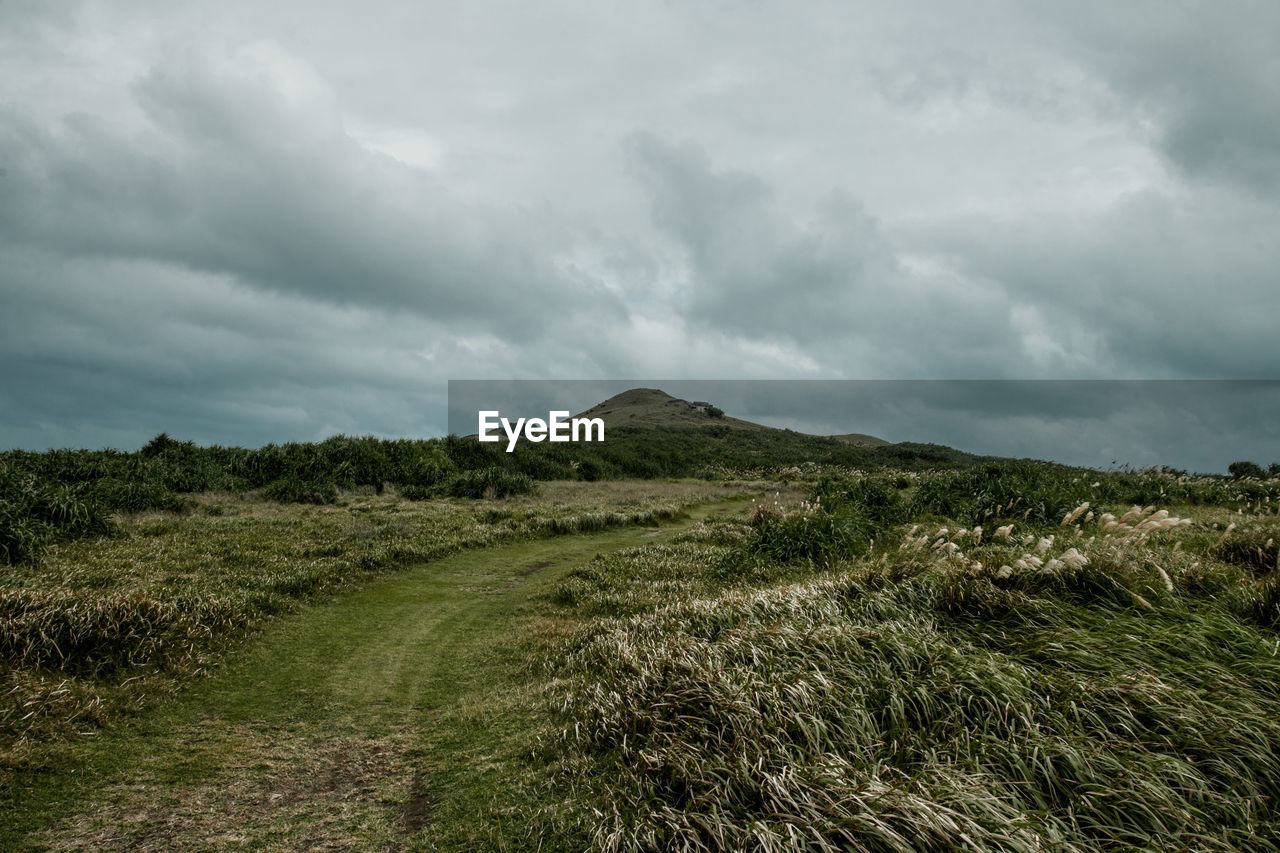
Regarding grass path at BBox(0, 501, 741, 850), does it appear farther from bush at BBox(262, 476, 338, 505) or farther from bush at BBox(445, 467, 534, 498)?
bush at BBox(445, 467, 534, 498)

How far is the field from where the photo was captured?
3291mm

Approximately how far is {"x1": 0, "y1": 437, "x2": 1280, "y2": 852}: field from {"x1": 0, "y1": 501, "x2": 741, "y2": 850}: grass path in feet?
0.09

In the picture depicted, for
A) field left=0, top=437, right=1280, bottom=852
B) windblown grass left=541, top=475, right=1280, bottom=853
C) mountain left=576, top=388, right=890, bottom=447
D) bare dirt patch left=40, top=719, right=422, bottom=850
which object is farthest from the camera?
mountain left=576, top=388, right=890, bottom=447

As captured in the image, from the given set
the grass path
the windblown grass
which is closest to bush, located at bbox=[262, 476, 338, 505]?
the grass path

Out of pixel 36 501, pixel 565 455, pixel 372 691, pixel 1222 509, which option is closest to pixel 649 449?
pixel 565 455

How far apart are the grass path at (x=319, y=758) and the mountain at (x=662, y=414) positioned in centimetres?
6389

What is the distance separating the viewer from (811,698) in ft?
14.0

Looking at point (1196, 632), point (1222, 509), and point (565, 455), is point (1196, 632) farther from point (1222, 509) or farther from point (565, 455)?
point (565, 455)

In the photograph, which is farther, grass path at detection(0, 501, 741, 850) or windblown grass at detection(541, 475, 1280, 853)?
grass path at detection(0, 501, 741, 850)

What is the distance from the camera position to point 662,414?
294ft

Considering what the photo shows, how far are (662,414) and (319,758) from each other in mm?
85036

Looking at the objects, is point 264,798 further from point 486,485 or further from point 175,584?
point 486,485

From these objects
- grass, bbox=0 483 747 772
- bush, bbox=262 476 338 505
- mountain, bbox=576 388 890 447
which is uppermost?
mountain, bbox=576 388 890 447

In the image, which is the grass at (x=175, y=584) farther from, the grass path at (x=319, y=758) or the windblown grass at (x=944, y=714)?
the windblown grass at (x=944, y=714)
